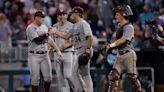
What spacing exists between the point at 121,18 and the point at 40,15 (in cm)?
225

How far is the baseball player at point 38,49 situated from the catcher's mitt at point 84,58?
0.57m

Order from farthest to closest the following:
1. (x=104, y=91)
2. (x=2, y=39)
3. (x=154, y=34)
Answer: (x=2, y=39), (x=104, y=91), (x=154, y=34)

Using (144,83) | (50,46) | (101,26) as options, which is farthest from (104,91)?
(101,26)

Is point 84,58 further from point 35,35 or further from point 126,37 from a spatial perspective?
point 126,37

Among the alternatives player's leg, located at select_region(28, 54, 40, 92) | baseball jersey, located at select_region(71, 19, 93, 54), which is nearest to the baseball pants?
baseball jersey, located at select_region(71, 19, 93, 54)

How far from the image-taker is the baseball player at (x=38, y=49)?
1641 cm

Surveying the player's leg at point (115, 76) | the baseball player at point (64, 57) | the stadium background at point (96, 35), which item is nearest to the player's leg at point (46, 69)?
the baseball player at point (64, 57)

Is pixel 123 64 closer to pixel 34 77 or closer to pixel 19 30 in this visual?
pixel 34 77

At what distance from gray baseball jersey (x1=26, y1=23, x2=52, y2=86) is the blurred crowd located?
4804 mm

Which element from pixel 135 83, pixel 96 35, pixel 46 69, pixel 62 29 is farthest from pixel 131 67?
pixel 96 35

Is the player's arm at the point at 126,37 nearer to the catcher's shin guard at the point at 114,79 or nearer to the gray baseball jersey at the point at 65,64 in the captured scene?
the catcher's shin guard at the point at 114,79

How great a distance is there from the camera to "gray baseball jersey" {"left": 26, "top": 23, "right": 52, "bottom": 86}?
16.5 m

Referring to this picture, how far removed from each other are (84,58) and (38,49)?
1.28m

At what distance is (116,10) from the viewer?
15.3 metres
